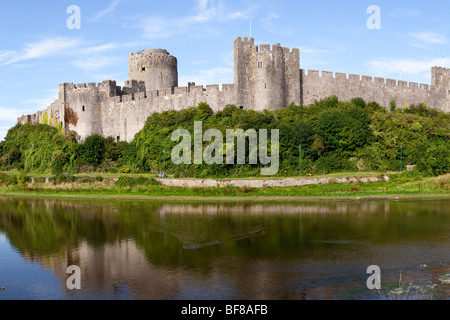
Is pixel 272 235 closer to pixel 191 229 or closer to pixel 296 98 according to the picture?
pixel 191 229

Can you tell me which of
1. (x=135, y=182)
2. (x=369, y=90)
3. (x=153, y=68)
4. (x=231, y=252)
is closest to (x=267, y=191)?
(x=135, y=182)

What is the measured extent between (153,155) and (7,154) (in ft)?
49.7

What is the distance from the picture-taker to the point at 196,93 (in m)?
25.8

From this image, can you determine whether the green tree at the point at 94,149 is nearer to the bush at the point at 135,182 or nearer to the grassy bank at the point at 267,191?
the grassy bank at the point at 267,191

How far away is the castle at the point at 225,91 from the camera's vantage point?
2416 centimetres

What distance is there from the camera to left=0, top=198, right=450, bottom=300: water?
23.3 ft

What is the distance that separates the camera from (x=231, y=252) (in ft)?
31.2

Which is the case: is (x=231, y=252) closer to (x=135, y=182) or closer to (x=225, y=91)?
(x=135, y=182)

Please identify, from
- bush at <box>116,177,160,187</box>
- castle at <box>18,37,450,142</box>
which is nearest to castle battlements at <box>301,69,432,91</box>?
castle at <box>18,37,450,142</box>

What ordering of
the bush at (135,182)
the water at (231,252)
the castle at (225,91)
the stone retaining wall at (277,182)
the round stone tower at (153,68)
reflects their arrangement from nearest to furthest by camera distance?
the water at (231,252)
the stone retaining wall at (277,182)
the bush at (135,182)
the castle at (225,91)
the round stone tower at (153,68)

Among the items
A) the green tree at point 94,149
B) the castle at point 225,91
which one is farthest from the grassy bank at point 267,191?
the castle at point 225,91

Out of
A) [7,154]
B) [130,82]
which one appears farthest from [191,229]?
[7,154]

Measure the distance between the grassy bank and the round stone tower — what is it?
10639 mm

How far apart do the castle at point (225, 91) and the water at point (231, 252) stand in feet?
33.1
